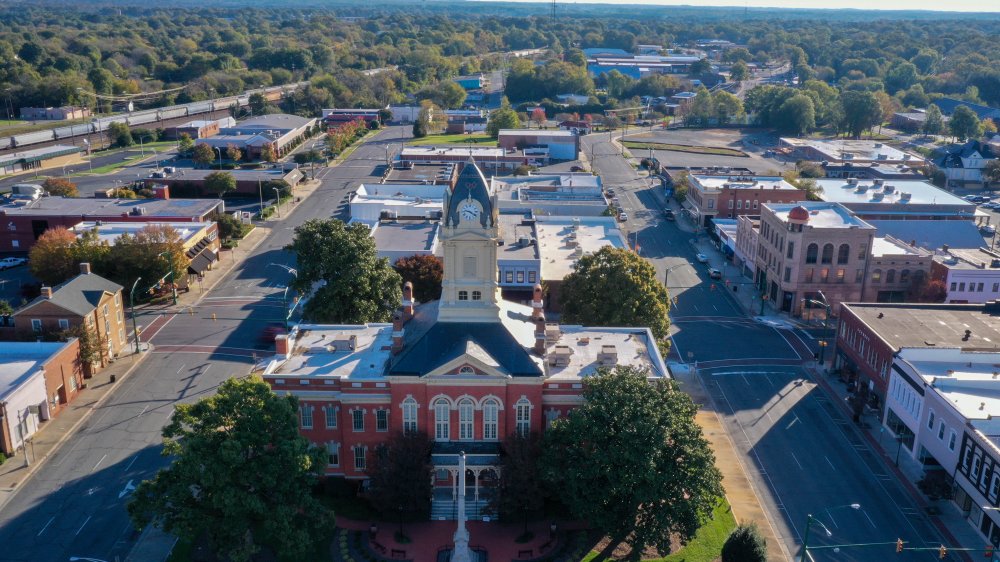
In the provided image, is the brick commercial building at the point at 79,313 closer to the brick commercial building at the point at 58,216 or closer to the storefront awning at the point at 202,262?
the storefront awning at the point at 202,262

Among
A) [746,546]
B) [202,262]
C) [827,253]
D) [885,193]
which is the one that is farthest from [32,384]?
[885,193]

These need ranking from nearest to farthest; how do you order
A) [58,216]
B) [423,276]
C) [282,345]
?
[282,345]
[423,276]
[58,216]

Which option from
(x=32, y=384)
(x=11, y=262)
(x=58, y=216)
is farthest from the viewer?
(x=58, y=216)

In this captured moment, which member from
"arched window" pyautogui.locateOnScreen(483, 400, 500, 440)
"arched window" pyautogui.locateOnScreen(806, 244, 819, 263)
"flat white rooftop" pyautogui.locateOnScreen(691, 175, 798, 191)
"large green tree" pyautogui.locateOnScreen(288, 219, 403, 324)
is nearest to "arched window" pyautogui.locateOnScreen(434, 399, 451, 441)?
"arched window" pyautogui.locateOnScreen(483, 400, 500, 440)

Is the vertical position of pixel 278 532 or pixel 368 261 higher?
pixel 368 261

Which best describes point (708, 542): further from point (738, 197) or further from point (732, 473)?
point (738, 197)

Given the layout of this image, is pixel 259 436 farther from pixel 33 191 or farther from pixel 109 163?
pixel 109 163

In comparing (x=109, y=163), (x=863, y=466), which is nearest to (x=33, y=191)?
(x=109, y=163)
